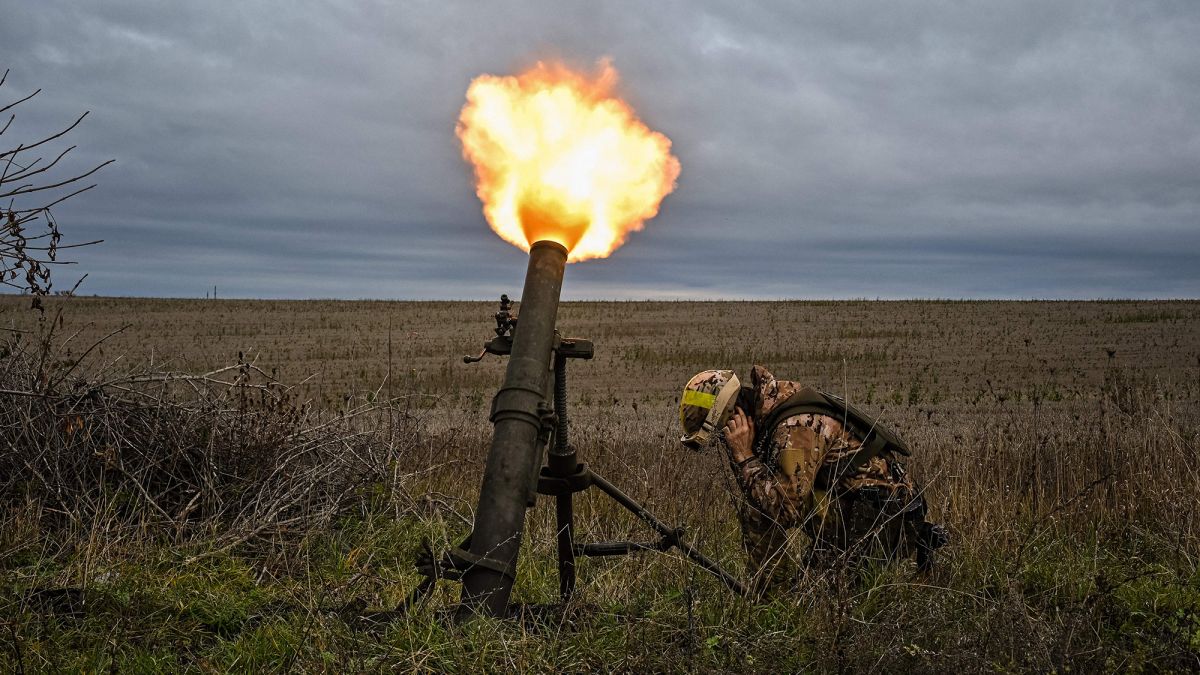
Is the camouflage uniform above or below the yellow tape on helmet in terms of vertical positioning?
below

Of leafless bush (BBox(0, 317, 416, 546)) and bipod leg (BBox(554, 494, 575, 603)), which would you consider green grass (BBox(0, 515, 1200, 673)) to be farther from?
leafless bush (BBox(0, 317, 416, 546))

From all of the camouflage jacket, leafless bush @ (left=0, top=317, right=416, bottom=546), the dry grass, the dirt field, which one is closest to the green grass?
the dry grass

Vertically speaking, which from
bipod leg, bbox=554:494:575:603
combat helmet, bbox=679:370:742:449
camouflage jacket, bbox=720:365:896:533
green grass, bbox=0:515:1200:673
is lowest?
green grass, bbox=0:515:1200:673

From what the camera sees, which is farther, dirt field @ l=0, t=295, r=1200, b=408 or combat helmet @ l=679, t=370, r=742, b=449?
dirt field @ l=0, t=295, r=1200, b=408

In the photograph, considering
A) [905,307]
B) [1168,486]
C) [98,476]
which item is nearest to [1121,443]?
[1168,486]

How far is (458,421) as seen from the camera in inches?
544

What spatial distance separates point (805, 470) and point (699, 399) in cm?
69

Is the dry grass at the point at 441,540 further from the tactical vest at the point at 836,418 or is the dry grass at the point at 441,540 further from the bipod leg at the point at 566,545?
the tactical vest at the point at 836,418

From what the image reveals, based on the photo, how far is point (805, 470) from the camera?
173 inches

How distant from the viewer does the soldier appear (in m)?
4.43

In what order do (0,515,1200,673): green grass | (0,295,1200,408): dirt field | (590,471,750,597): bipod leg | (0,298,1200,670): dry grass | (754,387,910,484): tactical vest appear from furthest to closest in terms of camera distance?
(0,295,1200,408): dirt field, (754,387,910,484): tactical vest, (590,471,750,597): bipod leg, (0,298,1200,670): dry grass, (0,515,1200,673): green grass

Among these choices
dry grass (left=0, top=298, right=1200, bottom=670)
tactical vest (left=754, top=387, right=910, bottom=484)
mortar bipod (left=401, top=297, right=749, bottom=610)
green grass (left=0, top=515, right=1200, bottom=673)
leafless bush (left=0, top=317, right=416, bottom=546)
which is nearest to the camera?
green grass (left=0, top=515, right=1200, bottom=673)

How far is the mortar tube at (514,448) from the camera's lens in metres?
3.63

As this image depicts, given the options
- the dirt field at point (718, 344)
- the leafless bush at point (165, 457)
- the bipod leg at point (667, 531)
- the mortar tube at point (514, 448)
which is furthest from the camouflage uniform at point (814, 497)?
the dirt field at point (718, 344)
